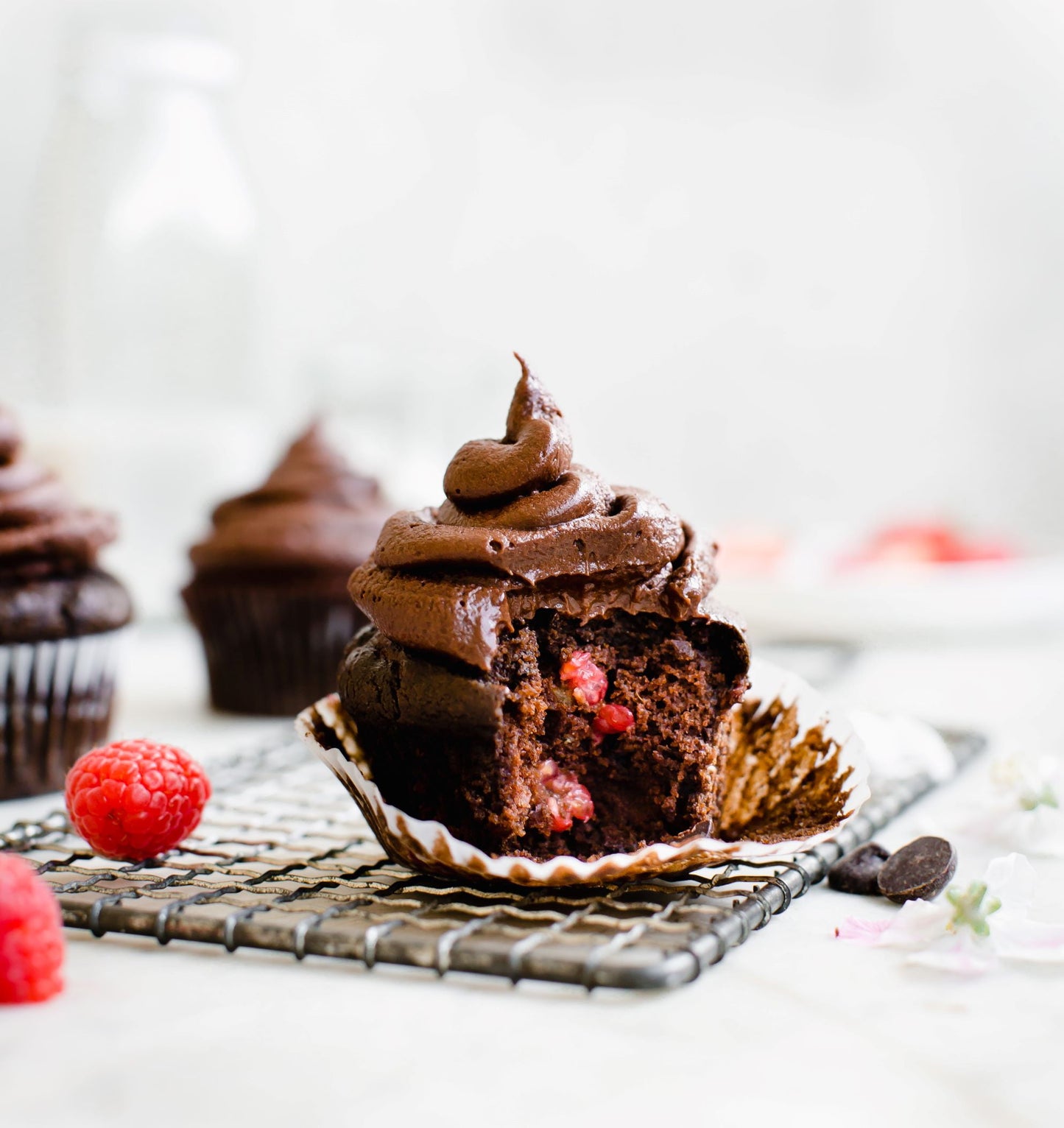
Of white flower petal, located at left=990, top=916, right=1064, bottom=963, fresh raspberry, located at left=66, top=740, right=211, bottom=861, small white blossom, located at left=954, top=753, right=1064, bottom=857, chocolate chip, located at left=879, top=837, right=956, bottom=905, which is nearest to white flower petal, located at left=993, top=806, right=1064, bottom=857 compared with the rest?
small white blossom, located at left=954, top=753, right=1064, bottom=857

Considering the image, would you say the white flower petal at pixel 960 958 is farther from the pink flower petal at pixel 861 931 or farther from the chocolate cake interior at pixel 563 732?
the chocolate cake interior at pixel 563 732

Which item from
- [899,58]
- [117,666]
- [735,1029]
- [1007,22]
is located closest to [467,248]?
[899,58]

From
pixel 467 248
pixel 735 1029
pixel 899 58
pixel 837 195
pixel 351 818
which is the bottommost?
pixel 351 818

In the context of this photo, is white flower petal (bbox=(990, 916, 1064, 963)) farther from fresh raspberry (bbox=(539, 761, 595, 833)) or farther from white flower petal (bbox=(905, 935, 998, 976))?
fresh raspberry (bbox=(539, 761, 595, 833))

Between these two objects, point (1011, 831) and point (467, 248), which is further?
point (467, 248)

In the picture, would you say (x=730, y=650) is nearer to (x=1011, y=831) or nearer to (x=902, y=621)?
(x=1011, y=831)

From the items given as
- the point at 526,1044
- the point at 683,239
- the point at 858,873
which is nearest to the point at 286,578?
the point at 858,873
